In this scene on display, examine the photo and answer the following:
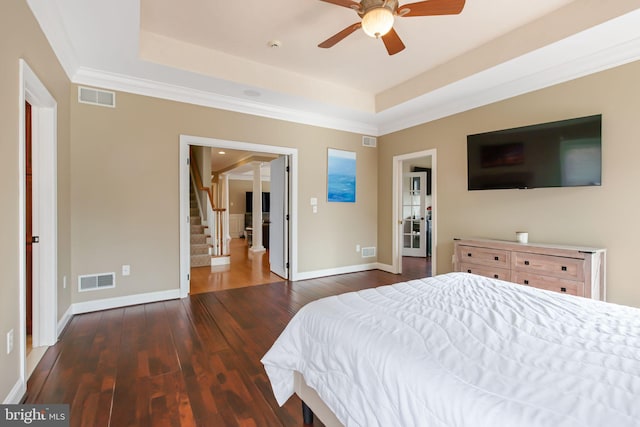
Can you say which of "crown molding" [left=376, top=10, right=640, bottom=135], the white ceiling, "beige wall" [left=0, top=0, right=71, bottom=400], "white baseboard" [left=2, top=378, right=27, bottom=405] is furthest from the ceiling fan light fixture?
"white baseboard" [left=2, top=378, right=27, bottom=405]

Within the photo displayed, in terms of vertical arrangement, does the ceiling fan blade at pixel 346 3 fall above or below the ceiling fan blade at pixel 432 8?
above

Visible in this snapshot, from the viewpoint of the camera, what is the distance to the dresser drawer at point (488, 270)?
3451 millimetres

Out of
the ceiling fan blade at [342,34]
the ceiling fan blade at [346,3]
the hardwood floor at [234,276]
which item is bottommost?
the hardwood floor at [234,276]

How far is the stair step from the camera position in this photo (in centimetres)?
604

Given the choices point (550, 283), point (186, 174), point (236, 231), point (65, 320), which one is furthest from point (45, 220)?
point (236, 231)

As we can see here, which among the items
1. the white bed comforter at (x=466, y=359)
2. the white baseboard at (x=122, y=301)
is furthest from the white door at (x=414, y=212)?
the white bed comforter at (x=466, y=359)

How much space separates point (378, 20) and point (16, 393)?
11.5ft

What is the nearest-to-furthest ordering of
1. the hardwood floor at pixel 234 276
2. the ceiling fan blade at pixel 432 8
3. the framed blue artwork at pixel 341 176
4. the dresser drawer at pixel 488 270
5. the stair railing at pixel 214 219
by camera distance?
the ceiling fan blade at pixel 432 8 → the dresser drawer at pixel 488 270 → the hardwood floor at pixel 234 276 → the framed blue artwork at pixel 341 176 → the stair railing at pixel 214 219

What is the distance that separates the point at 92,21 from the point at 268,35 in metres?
1.57

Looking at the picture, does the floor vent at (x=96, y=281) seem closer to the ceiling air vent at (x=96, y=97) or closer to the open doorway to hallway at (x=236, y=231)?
the open doorway to hallway at (x=236, y=231)

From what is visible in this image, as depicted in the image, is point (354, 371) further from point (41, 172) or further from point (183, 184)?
point (183, 184)

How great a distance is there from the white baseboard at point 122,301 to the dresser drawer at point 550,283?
420 cm

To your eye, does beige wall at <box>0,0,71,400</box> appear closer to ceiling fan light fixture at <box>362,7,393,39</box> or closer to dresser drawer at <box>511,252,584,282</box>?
ceiling fan light fixture at <box>362,7,393,39</box>

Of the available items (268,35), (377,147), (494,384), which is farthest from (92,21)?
(377,147)
